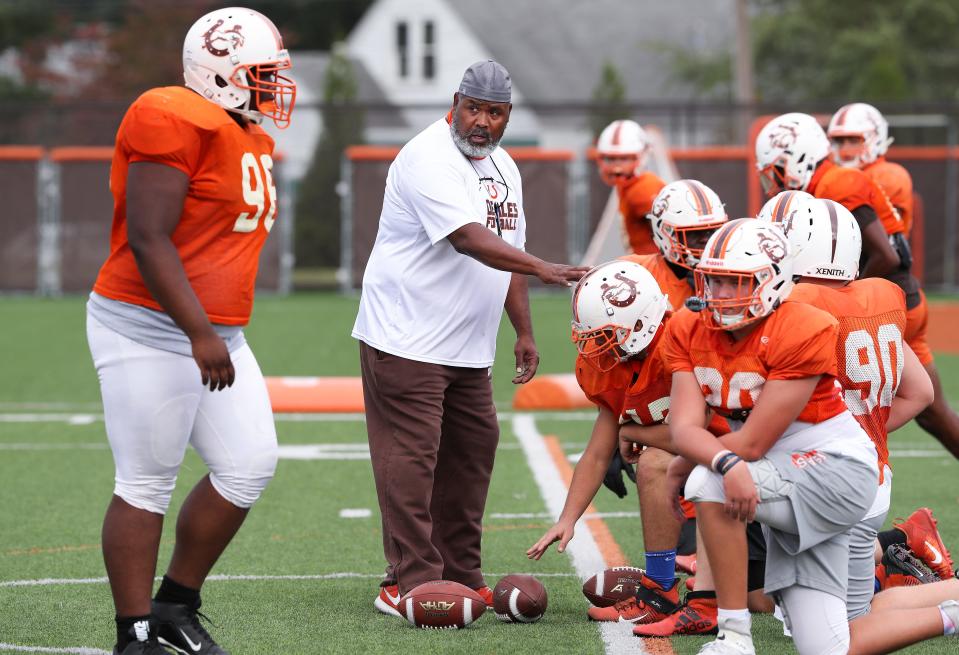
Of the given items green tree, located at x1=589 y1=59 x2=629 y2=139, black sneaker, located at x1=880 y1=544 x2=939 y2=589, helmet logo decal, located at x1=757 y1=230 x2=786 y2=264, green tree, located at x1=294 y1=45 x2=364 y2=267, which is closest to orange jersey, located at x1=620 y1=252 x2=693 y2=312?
black sneaker, located at x1=880 y1=544 x2=939 y2=589

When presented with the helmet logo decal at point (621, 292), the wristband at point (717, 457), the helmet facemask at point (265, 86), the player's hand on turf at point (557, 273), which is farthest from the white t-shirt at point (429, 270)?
the wristband at point (717, 457)

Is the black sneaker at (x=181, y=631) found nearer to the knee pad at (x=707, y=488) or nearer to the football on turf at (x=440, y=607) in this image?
the football on turf at (x=440, y=607)

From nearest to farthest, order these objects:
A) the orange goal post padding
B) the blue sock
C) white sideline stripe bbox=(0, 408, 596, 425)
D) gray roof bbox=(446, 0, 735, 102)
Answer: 1. the blue sock
2. white sideline stripe bbox=(0, 408, 596, 425)
3. the orange goal post padding
4. gray roof bbox=(446, 0, 735, 102)

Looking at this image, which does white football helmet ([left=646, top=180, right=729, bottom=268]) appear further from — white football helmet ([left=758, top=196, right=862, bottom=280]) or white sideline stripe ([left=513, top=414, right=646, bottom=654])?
white sideline stripe ([left=513, top=414, right=646, bottom=654])

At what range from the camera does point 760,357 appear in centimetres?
405

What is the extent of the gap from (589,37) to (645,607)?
43.4 m

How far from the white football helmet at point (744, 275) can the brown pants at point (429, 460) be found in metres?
1.29

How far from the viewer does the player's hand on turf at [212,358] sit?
393 centimetres

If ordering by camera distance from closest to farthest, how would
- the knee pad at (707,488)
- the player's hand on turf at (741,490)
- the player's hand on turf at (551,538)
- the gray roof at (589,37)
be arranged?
1. the player's hand on turf at (741,490)
2. the knee pad at (707,488)
3. the player's hand on turf at (551,538)
4. the gray roof at (589,37)

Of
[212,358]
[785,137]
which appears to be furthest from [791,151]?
[212,358]

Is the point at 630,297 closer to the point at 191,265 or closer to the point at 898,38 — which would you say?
the point at 191,265

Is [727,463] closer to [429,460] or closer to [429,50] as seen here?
[429,460]

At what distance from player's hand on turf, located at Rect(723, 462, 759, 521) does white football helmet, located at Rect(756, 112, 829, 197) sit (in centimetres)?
248

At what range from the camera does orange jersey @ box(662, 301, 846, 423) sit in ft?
13.1
